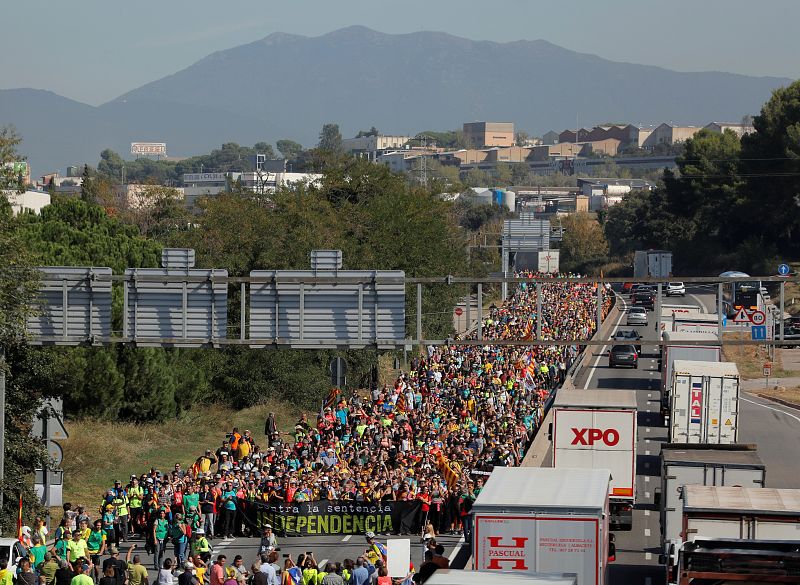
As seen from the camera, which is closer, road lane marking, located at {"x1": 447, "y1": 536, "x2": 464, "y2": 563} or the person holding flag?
the person holding flag

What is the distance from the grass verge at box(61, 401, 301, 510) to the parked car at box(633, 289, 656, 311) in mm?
46819

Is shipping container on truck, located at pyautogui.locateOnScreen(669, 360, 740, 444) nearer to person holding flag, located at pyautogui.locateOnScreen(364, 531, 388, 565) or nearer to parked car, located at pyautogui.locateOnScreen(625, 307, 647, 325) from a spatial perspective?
person holding flag, located at pyautogui.locateOnScreen(364, 531, 388, 565)

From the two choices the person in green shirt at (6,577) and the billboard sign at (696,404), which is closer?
the person in green shirt at (6,577)

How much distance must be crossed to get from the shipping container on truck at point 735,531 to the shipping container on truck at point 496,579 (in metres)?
4.11

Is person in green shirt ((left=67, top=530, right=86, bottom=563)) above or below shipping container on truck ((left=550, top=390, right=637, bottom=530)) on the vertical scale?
below

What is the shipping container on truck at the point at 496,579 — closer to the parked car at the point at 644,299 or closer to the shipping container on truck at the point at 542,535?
the shipping container on truck at the point at 542,535

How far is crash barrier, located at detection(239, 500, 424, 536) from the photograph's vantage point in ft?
100

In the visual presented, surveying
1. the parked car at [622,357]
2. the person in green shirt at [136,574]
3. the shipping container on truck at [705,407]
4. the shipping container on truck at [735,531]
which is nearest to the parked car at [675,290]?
Answer: the parked car at [622,357]

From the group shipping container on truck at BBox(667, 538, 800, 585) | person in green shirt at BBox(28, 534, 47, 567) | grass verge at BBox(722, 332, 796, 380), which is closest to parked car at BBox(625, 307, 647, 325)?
grass verge at BBox(722, 332, 796, 380)

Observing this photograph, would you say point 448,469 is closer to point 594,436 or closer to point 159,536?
point 594,436

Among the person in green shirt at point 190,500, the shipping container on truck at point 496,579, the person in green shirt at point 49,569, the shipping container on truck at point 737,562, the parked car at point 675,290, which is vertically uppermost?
the parked car at point 675,290

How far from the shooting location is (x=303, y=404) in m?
55.9

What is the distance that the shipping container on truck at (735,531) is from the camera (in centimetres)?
1825

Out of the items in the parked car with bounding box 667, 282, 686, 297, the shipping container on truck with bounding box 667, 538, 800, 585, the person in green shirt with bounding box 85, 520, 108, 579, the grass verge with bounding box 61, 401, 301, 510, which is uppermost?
the parked car with bounding box 667, 282, 686, 297
